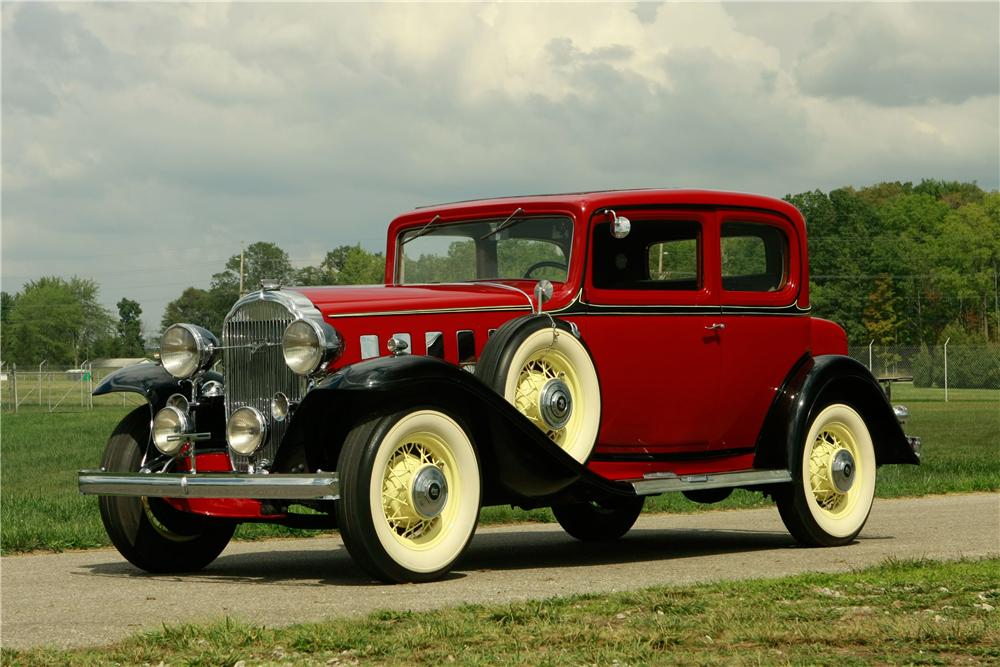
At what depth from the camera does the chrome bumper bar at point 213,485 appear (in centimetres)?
700

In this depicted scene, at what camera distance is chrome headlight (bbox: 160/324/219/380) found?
8.26m

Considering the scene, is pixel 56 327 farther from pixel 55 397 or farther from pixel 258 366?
pixel 258 366

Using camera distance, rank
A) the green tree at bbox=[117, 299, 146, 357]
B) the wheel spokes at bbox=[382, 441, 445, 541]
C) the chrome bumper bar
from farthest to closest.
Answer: the green tree at bbox=[117, 299, 146, 357] < the wheel spokes at bbox=[382, 441, 445, 541] < the chrome bumper bar

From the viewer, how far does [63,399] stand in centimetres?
5244

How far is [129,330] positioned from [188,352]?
346ft

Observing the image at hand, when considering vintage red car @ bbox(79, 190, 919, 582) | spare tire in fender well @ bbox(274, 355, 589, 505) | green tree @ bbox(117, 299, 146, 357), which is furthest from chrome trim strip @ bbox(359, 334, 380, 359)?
green tree @ bbox(117, 299, 146, 357)

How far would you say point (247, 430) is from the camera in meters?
7.75

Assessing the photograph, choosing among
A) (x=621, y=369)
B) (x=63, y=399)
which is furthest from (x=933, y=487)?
(x=63, y=399)

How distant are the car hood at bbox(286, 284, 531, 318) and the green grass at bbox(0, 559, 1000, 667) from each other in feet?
7.62

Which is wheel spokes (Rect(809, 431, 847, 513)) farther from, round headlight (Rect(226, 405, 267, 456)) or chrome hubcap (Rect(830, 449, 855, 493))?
round headlight (Rect(226, 405, 267, 456))

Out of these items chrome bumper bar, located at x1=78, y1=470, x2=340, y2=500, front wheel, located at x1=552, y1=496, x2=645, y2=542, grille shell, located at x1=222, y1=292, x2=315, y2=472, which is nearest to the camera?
chrome bumper bar, located at x1=78, y1=470, x2=340, y2=500

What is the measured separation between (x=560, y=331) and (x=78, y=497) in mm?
7477

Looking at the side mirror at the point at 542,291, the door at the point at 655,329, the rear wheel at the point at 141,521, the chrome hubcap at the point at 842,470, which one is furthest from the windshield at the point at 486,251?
the chrome hubcap at the point at 842,470

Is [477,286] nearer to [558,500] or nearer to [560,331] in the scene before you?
[560,331]
